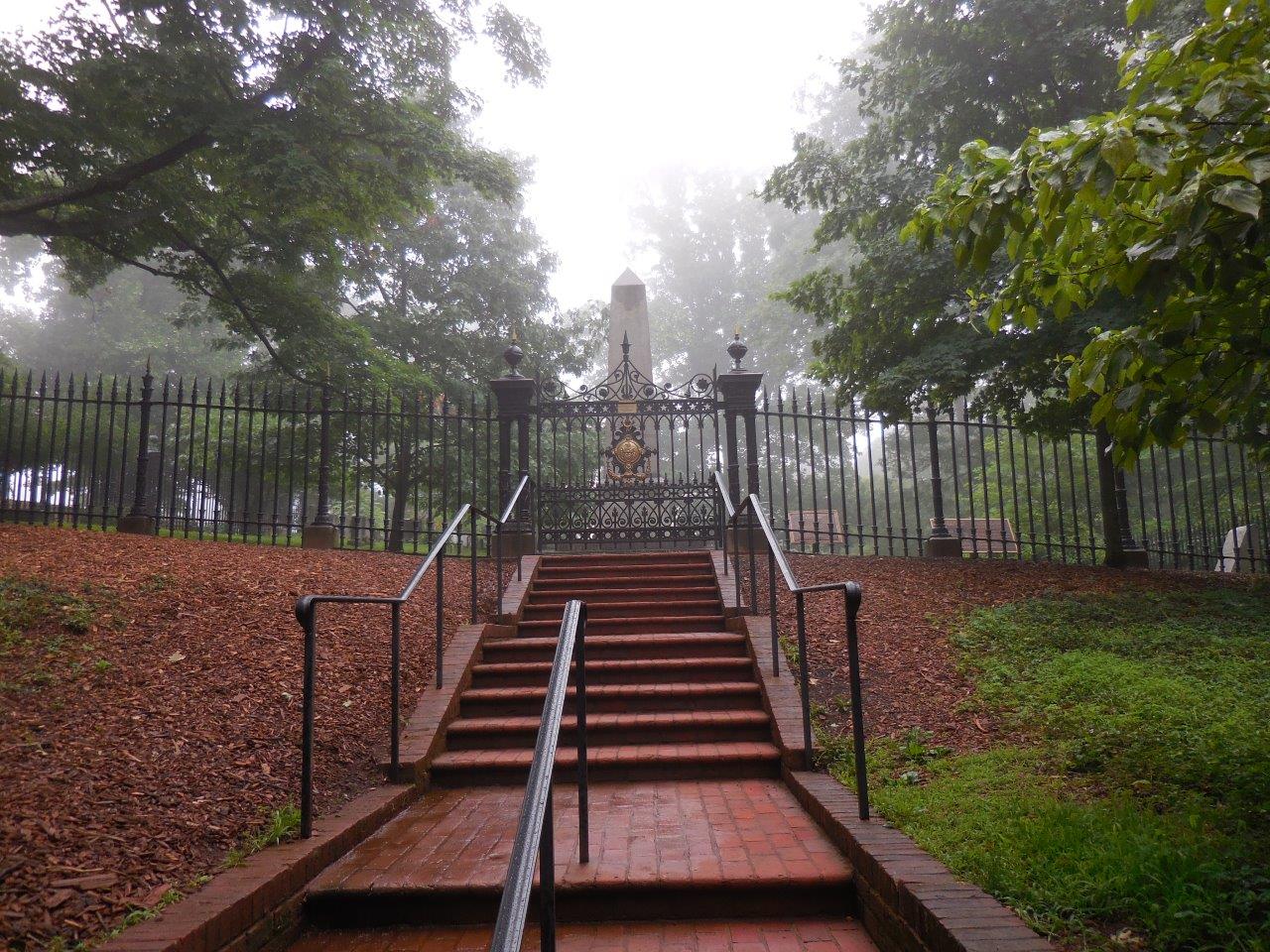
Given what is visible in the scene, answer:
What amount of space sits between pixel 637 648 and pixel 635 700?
0.79 metres

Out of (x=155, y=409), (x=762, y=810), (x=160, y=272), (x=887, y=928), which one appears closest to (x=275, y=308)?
(x=160, y=272)

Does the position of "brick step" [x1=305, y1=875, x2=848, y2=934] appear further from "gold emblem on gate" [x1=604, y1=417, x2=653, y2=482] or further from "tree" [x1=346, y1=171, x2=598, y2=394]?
"tree" [x1=346, y1=171, x2=598, y2=394]

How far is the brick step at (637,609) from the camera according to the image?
668 cm

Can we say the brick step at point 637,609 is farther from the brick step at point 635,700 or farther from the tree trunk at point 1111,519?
the tree trunk at point 1111,519

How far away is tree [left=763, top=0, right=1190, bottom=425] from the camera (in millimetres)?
8273

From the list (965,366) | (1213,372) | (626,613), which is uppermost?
(965,366)

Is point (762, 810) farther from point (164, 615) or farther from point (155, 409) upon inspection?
point (155, 409)

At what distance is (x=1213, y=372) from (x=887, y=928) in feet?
7.39

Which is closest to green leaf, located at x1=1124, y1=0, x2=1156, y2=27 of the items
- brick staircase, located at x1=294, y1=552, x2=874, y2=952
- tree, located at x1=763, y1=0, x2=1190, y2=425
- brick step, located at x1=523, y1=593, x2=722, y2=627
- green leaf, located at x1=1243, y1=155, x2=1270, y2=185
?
green leaf, located at x1=1243, y1=155, x2=1270, y2=185

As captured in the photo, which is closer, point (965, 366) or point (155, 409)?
point (965, 366)

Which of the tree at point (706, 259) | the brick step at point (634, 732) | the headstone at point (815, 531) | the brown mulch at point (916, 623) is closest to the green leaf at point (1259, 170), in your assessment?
the brown mulch at point (916, 623)

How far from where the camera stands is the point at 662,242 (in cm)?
3928

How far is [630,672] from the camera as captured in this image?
552 centimetres

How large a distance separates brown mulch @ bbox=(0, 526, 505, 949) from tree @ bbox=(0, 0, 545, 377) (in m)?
4.24
